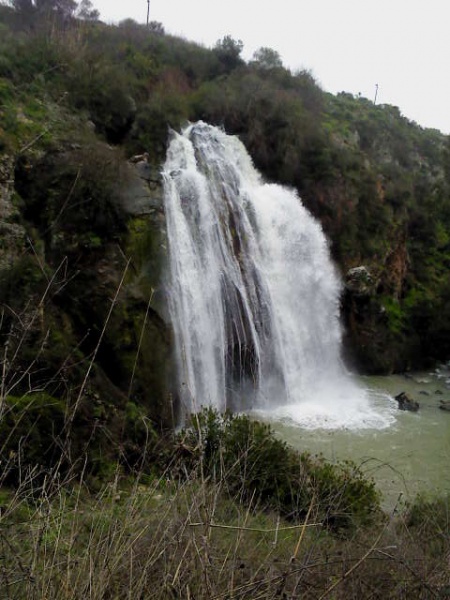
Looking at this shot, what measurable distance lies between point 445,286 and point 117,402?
495 inches

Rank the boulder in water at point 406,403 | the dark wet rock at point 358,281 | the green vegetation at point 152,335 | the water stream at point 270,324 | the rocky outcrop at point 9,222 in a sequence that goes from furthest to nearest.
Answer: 1. the dark wet rock at point 358,281
2. the boulder in water at point 406,403
3. the water stream at point 270,324
4. the rocky outcrop at point 9,222
5. the green vegetation at point 152,335

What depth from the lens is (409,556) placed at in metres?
2.86

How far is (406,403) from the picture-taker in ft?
39.2

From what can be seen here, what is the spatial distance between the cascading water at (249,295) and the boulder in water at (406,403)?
848 millimetres

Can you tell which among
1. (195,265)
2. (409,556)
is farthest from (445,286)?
(409,556)

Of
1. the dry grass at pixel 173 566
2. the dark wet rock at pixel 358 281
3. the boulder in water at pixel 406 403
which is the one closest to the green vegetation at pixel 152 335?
the dry grass at pixel 173 566

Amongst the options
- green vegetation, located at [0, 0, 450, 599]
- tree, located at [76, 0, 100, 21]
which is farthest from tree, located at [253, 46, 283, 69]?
tree, located at [76, 0, 100, 21]

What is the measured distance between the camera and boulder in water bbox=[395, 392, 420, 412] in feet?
38.8

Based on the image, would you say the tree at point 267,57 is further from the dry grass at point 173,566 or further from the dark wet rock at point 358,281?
the dry grass at point 173,566

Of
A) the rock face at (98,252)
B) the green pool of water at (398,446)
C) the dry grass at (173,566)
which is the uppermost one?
the rock face at (98,252)

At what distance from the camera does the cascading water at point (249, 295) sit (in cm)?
1055

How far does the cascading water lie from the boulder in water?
2.78 feet

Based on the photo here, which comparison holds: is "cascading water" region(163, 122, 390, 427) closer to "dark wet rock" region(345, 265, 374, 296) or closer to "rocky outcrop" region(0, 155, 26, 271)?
"dark wet rock" region(345, 265, 374, 296)

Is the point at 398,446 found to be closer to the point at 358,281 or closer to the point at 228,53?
the point at 358,281
